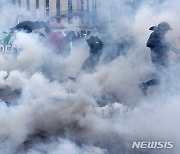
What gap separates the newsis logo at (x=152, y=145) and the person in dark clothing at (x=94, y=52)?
380cm

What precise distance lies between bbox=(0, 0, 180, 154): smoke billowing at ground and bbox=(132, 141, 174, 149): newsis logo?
0.06 metres

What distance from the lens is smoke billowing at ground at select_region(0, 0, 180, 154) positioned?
5.40 metres

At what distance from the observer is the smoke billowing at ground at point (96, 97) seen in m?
5.40

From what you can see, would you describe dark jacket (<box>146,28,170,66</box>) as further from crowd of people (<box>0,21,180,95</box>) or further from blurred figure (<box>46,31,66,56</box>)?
blurred figure (<box>46,31,66,56</box>)

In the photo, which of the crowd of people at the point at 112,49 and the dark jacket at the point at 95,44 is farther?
the dark jacket at the point at 95,44

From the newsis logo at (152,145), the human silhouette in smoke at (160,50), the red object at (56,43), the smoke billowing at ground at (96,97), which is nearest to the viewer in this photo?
the newsis logo at (152,145)

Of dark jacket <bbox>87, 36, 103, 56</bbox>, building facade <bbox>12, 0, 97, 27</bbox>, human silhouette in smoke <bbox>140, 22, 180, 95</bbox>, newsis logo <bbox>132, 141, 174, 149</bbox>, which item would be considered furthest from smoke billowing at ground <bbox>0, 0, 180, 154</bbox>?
building facade <bbox>12, 0, 97, 27</bbox>

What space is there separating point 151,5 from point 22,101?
182 inches

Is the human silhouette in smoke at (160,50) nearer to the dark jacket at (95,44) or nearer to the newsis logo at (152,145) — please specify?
the dark jacket at (95,44)

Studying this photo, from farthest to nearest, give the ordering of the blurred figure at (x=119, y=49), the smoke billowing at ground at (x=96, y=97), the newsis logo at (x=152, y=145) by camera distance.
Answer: the blurred figure at (x=119, y=49) → the smoke billowing at ground at (x=96, y=97) → the newsis logo at (x=152, y=145)

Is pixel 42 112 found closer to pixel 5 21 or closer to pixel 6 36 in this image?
pixel 6 36

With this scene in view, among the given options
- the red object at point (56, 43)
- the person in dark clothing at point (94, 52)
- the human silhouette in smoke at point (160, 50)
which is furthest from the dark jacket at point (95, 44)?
the human silhouette in smoke at point (160, 50)

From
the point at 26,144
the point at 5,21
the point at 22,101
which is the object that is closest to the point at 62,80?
the point at 22,101

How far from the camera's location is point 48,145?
5266mm
